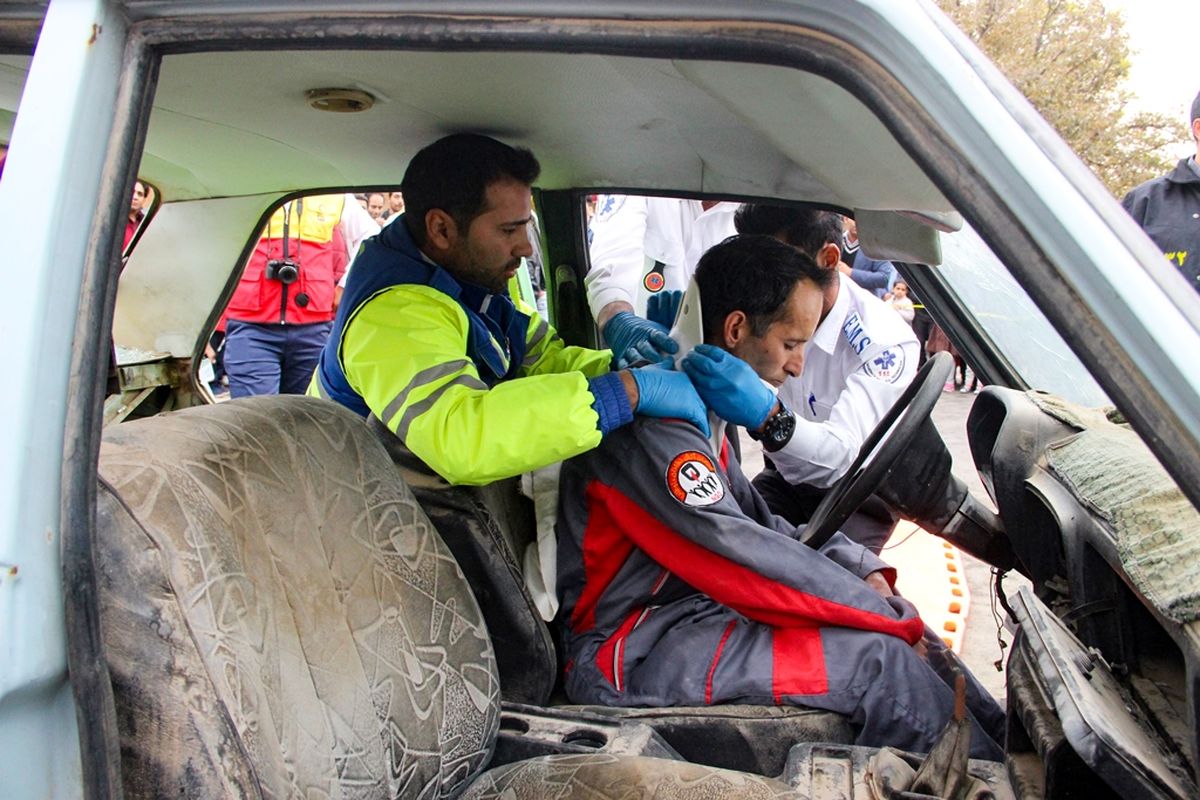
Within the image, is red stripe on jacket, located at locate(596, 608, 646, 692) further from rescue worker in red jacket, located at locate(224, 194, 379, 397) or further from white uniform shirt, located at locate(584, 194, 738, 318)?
rescue worker in red jacket, located at locate(224, 194, 379, 397)

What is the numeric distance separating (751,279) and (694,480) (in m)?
0.53

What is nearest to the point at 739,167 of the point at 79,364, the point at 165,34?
the point at 165,34

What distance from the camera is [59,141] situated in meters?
0.95

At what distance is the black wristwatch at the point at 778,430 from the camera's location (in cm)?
222

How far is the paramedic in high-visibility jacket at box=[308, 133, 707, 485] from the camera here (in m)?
1.71

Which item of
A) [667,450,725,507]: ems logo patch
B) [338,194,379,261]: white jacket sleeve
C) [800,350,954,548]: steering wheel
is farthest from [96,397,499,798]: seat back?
[338,194,379,261]: white jacket sleeve

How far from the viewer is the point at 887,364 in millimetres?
2783

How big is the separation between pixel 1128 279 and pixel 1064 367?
138 centimetres

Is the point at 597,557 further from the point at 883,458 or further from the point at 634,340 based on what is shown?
the point at 634,340

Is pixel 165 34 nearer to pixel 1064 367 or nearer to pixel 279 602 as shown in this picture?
pixel 279 602

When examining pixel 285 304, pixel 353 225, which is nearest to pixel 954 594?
pixel 285 304

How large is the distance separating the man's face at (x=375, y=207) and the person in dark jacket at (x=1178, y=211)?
390cm

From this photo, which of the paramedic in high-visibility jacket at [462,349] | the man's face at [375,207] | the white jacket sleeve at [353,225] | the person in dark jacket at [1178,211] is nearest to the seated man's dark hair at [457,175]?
the paramedic in high-visibility jacket at [462,349]

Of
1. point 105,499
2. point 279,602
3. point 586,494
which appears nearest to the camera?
point 105,499
